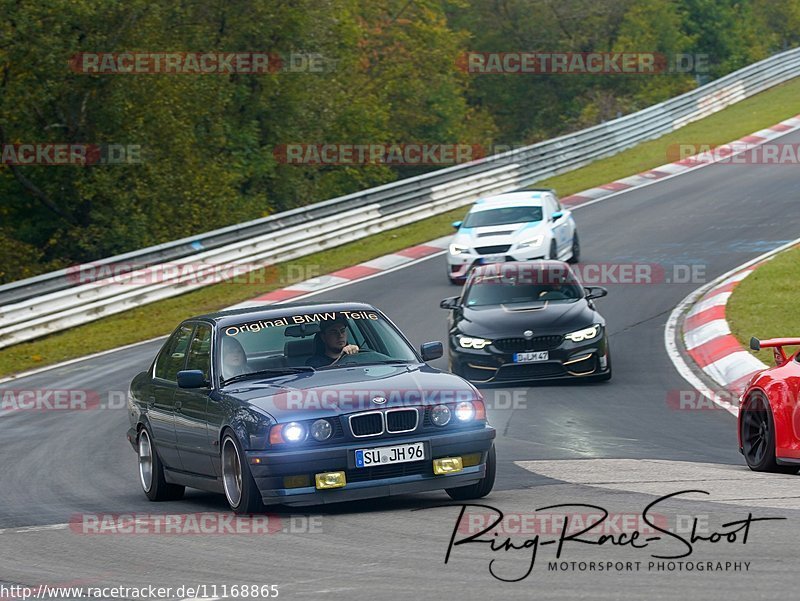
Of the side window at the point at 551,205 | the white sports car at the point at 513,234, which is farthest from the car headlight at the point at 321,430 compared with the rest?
the side window at the point at 551,205

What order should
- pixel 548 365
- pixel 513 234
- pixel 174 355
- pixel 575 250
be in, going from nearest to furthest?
pixel 174 355 → pixel 548 365 → pixel 513 234 → pixel 575 250

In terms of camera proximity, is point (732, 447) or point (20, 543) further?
point (732, 447)

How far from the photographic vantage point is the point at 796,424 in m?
9.46

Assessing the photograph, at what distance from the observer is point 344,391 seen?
28.9 ft

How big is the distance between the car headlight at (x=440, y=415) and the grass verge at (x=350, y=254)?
12.7m

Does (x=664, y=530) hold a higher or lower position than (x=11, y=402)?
higher

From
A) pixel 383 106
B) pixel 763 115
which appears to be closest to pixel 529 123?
pixel 383 106

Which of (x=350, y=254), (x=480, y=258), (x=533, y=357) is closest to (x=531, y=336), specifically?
(x=533, y=357)

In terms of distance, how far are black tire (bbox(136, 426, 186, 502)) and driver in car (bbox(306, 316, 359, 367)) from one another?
1.62 meters

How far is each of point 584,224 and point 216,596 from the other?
79.8 feet

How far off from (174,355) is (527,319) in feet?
21.8

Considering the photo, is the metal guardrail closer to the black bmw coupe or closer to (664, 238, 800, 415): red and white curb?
the black bmw coupe

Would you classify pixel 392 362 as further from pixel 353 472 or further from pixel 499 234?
pixel 499 234

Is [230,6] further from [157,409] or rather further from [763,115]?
[157,409]
